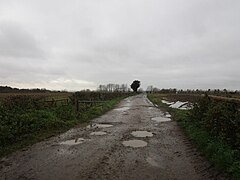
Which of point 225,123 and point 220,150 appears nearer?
point 220,150

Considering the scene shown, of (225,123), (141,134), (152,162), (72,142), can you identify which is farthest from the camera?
(141,134)

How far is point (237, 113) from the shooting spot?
698 cm

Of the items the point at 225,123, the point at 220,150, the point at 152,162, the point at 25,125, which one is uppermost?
the point at 225,123

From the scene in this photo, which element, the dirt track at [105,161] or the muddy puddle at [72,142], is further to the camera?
the muddy puddle at [72,142]

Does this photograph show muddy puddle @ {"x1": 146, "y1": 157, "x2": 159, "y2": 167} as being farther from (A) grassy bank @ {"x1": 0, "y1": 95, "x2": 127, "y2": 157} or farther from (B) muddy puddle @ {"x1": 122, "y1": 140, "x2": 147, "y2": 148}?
(A) grassy bank @ {"x1": 0, "y1": 95, "x2": 127, "y2": 157}

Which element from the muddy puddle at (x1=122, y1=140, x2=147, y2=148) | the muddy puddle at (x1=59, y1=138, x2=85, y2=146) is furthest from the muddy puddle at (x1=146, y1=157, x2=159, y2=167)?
the muddy puddle at (x1=59, y1=138, x2=85, y2=146)

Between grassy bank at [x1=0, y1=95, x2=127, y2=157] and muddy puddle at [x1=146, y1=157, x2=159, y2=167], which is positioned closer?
muddy puddle at [x1=146, y1=157, x2=159, y2=167]

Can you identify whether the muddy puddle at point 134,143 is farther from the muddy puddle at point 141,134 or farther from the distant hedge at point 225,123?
the distant hedge at point 225,123

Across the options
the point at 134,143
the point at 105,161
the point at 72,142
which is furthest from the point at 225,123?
the point at 72,142

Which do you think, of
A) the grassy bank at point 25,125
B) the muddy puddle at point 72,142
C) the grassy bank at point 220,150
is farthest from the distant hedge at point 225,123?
the grassy bank at point 25,125

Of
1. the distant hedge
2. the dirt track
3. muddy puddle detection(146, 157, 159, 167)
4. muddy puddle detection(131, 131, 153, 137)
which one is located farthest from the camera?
muddy puddle detection(131, 131, 153, 137)

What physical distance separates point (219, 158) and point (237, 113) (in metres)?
1.72

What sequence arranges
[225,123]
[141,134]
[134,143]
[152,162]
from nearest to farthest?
[152,162], [225,123], [134,143], [141,134]

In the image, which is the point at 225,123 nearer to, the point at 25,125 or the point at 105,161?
the point at 105,161
